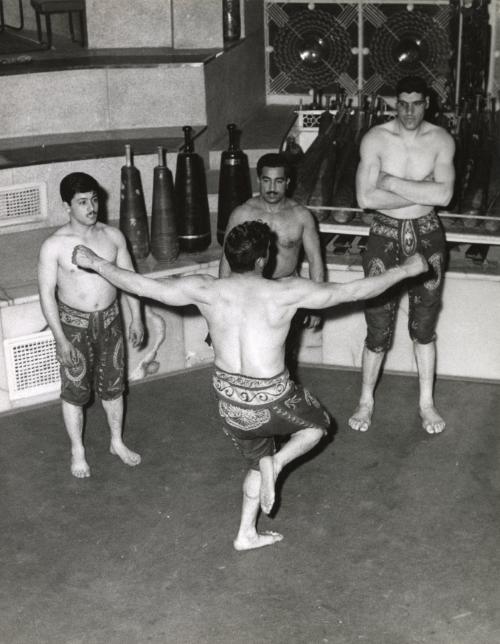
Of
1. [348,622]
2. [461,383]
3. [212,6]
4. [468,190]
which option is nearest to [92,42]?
[212,6]

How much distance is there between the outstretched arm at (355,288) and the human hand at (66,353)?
1322 mm

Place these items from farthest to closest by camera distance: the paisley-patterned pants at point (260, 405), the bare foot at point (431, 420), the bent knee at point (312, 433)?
the bare foot at point (431, 420) → the bent knee at point (312, 433) → the paisley-patterned pants at point (260, 405)

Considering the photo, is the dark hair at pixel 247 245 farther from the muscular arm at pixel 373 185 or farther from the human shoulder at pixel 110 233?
the muscular arm at pixel 373 185

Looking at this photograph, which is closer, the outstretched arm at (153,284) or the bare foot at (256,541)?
the outstretched arm at (153,284)

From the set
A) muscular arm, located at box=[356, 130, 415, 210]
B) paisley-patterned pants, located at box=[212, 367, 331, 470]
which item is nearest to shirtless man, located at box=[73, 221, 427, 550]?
paisley-patterned pants, located at box=[212, 367, 331, 470]

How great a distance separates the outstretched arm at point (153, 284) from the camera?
3939 millimetres

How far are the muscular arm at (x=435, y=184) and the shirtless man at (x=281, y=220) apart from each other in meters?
0.46

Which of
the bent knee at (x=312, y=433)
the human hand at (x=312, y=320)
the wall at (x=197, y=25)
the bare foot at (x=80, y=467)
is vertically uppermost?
the wall at (x=197, y=25)

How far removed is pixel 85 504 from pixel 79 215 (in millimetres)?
1352

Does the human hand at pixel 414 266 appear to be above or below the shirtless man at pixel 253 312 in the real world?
above

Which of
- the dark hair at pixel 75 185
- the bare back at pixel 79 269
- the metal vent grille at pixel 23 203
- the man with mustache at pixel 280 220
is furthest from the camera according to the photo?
the metal vent grille at pixel 23 203

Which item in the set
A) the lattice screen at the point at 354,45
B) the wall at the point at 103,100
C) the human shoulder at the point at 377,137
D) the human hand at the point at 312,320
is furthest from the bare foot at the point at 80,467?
the lattice screen at the point at 354,45

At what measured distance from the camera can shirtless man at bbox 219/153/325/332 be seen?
4.84 m

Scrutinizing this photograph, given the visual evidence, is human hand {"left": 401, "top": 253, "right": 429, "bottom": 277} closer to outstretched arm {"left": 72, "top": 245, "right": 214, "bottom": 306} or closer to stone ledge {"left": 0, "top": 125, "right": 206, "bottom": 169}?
outstretched arm {"left": 72, "top": 245, "right": 214, "bottom": 306}
